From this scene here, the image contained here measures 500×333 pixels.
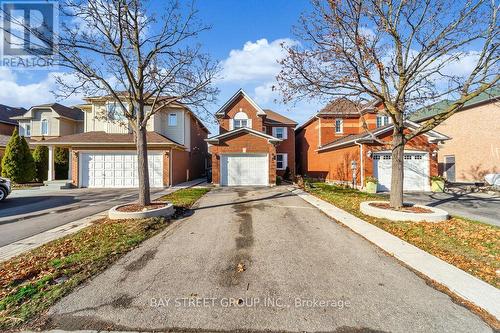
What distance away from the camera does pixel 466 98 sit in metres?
7.95

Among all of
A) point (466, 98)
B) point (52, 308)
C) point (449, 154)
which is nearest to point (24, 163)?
point (52, 308)

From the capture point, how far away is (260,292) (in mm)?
3631

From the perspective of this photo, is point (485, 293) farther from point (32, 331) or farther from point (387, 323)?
point (32, 331)

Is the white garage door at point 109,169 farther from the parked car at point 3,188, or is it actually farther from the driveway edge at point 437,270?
the driveway edge at point 437,270

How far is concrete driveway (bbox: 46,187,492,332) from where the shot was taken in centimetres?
296

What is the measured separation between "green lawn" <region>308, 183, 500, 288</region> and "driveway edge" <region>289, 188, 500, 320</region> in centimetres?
26

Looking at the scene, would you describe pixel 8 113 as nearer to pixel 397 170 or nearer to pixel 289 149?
pixel 289 149

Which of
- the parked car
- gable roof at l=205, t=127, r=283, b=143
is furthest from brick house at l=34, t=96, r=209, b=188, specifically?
the parked car

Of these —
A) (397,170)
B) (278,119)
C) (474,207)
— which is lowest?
(474,207)

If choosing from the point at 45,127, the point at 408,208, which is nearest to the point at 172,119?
the point at 45,127

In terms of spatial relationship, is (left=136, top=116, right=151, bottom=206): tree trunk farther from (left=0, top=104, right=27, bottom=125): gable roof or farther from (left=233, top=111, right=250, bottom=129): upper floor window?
A: (left=0, top=104, right=27, bottom=125): gable roof

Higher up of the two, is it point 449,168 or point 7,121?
point 7,121

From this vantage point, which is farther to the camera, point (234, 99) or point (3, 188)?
point (234, 99)

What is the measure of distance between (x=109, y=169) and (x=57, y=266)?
50.0 feet
